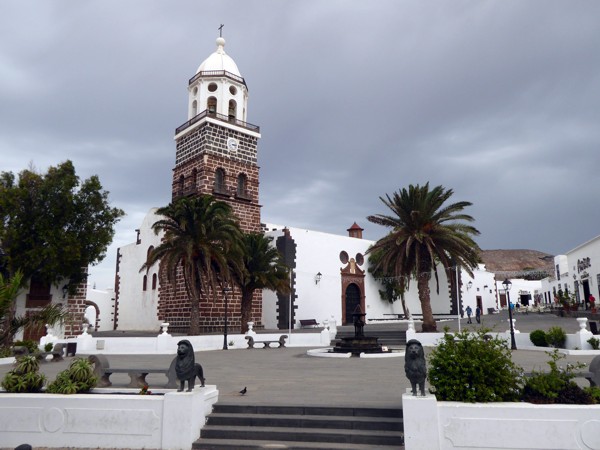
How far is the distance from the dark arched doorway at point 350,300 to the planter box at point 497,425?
28537mm

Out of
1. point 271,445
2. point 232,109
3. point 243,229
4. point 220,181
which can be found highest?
point 232,109

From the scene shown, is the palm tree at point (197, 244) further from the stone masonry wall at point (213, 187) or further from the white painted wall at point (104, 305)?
the white painted wall at point (104, 305)

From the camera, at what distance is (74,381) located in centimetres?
709

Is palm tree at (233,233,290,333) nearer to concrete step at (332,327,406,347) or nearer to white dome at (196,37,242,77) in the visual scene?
concrete step at (332,327,406,347)

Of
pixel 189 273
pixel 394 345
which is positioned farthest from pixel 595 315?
pixel 189 273

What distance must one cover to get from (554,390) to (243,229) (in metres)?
24.0

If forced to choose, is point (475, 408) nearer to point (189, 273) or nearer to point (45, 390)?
point (45, 390)

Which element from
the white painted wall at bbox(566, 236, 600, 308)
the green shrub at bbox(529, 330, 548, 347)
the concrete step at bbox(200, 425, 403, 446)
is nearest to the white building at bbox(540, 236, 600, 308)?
the white painted wall at bbox(566, 236, 600, 308)

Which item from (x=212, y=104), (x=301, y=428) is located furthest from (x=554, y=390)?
(x=212, y=104)

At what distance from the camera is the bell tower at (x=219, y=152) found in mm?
27781

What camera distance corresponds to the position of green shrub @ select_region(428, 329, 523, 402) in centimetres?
596

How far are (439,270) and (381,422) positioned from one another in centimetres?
3568

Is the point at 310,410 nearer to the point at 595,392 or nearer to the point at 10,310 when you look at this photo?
the point at 595,392

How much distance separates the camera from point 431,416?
573 centimetres
